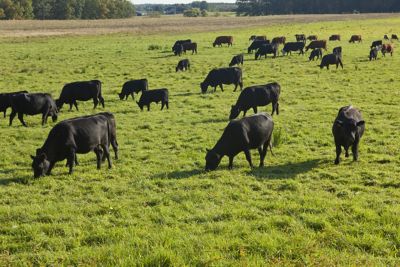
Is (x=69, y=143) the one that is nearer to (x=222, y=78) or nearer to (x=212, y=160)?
(x=212, y=160)

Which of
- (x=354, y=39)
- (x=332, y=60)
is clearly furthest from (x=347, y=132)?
(x=354, y=39)

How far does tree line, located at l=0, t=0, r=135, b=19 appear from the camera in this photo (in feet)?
313

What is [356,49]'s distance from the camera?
4072cm

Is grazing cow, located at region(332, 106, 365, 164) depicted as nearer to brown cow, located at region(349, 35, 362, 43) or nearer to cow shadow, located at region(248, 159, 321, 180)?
cow shadow, located at region(248, 159, 321, 180)

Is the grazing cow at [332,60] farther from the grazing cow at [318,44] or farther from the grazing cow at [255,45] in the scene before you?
the grazing cow at [318,44]

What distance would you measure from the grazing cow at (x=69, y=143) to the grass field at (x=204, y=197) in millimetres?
361

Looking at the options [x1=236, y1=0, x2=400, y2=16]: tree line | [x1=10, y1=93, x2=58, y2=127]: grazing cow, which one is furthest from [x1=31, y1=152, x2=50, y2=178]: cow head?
[x1=236, y1=0, x2=400, y2=16]: tree line

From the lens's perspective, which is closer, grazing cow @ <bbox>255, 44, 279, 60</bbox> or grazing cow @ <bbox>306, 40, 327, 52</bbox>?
grazing cow @ <bbox>255, 44, 279, 60</bbox>

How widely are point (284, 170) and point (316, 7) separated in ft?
425

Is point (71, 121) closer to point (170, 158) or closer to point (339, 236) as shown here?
point (170, 158)

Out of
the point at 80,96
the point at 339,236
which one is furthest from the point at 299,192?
the point at 80,96

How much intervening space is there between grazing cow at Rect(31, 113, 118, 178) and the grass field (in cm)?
36

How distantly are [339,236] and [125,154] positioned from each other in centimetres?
738

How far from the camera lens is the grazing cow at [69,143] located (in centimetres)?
1075
